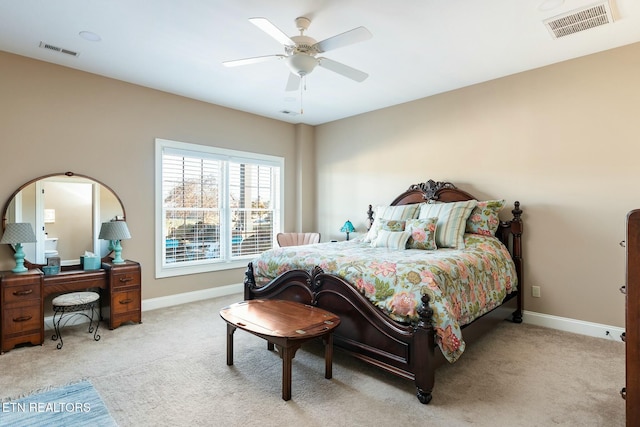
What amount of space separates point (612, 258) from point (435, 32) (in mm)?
2794

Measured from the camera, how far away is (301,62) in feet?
8.90

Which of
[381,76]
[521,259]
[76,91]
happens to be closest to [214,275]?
[76,91]

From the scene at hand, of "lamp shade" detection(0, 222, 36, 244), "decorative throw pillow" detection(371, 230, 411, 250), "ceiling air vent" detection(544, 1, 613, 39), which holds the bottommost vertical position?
"decorative throw pillow" detection(371, 230, 411, 250)

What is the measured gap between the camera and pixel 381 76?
3.97 meters

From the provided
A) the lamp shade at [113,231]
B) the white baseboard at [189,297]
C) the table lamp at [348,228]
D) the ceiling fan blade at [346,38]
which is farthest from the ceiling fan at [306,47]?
the white baseboard at [189,297]

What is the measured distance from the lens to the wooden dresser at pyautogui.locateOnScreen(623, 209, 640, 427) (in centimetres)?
153

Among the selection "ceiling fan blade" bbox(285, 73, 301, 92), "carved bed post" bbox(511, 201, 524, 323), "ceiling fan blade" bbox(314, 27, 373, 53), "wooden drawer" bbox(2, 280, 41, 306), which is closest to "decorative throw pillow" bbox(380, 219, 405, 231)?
"carved bed post" bbox(511, 201, 524, 323)

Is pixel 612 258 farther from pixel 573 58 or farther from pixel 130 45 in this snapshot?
pixel 130 45

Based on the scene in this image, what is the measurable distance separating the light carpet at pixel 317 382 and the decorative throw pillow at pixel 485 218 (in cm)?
111

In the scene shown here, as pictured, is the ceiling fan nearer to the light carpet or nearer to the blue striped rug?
the light carpet

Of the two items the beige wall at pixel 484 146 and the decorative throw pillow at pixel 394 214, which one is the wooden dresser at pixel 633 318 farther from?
the decorative throw pillow at pixel 394 214

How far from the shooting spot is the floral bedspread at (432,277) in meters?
2.27

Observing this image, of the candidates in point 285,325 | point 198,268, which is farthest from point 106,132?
point 285,325

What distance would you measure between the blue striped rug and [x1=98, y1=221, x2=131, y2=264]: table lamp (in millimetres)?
1747
